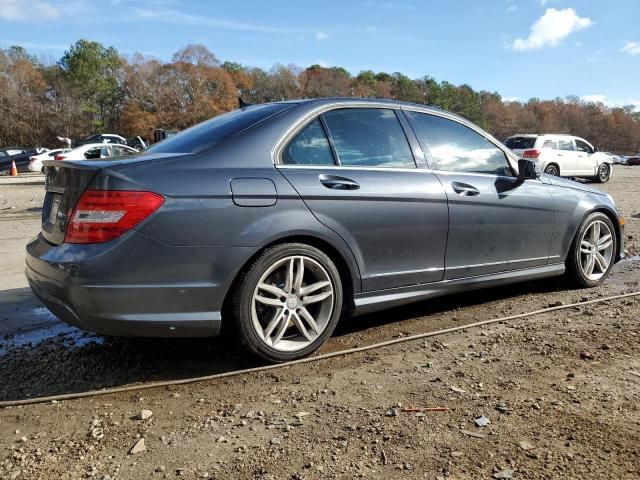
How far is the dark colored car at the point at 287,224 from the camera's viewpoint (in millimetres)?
2912

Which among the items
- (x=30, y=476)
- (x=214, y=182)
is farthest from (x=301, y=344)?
(x=30, y=476)

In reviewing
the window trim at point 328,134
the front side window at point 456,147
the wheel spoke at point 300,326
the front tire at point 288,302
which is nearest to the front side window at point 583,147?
the front side window at point 456,147

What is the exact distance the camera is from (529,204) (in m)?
4.48

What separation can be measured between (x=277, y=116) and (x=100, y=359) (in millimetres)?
1908

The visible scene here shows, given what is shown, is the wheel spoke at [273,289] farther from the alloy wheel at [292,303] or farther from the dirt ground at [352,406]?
the dirt ground at [352,406]

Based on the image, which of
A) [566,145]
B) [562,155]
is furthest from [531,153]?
[566,145]

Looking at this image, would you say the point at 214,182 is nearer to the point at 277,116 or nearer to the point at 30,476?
the point at 277,116

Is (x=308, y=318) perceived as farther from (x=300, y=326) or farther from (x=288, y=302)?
(x=288, y=302)

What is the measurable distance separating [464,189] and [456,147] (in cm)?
38

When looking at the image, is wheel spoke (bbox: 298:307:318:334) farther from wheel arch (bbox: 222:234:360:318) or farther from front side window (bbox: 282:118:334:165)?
front side window (bbox: 282:118:334:165)

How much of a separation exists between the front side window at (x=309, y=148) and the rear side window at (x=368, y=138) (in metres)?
0.08

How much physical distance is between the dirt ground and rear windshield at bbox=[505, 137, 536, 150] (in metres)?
14.3

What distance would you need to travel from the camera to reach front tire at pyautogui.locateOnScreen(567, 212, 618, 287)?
497 cm

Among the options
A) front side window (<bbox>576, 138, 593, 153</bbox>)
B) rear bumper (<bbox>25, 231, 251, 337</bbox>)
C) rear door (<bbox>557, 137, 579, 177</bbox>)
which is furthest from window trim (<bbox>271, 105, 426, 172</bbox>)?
front side window (<bbox>576, 138, 593, 153</bbox>)
